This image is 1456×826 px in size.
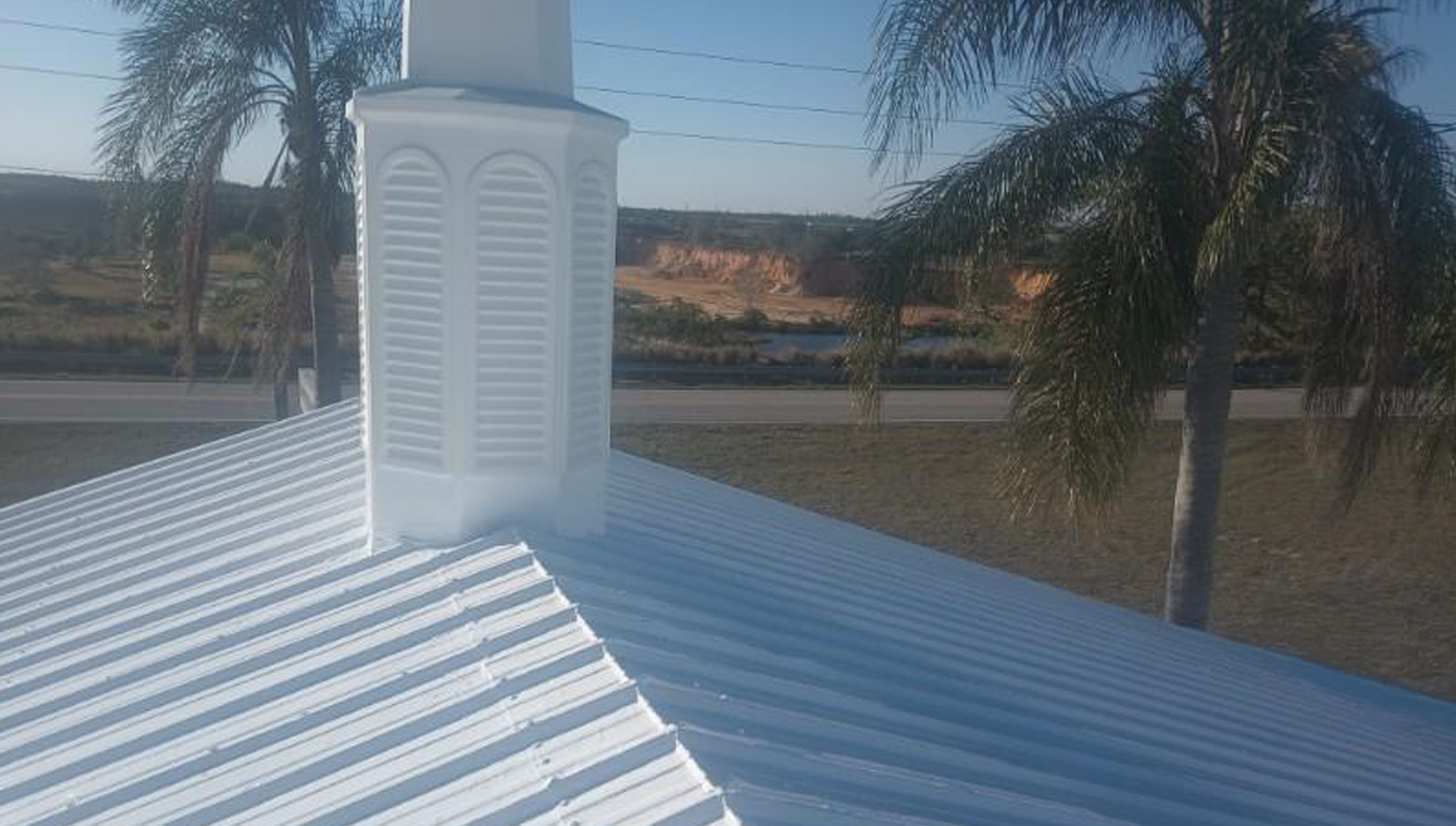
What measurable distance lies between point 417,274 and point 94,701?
1.52 meters

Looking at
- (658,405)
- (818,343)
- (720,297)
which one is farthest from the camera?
(720,297)

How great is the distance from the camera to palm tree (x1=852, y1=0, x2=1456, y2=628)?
7.46 metres

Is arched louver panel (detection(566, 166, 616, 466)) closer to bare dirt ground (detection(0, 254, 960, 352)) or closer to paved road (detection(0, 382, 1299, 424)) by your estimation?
bare dirt ground (detection(0, 254, 960, 352))

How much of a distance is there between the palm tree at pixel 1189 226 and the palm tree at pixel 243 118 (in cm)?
529

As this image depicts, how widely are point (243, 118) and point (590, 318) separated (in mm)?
8347

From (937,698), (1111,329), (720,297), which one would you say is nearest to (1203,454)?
(1111,329)

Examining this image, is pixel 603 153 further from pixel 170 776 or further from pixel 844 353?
pixel 844 353

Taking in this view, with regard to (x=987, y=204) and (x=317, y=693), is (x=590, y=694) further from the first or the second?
(x=987, y=204)

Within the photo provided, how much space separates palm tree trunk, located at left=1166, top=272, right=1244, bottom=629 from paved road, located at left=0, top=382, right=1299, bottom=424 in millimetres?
14763

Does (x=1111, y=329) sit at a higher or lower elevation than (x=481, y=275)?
lower

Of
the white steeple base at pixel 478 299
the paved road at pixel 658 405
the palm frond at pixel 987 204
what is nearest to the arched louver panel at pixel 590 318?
the white steeple base at pixel 478 299

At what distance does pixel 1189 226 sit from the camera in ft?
25.8

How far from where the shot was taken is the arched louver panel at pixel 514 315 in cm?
385

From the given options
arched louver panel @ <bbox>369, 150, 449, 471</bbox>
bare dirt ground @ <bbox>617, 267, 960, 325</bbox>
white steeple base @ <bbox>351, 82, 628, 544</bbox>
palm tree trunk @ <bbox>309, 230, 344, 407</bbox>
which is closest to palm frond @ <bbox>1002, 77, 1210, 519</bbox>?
white steeple base @ <bbox>351, 82, 628, 544</bbox>
